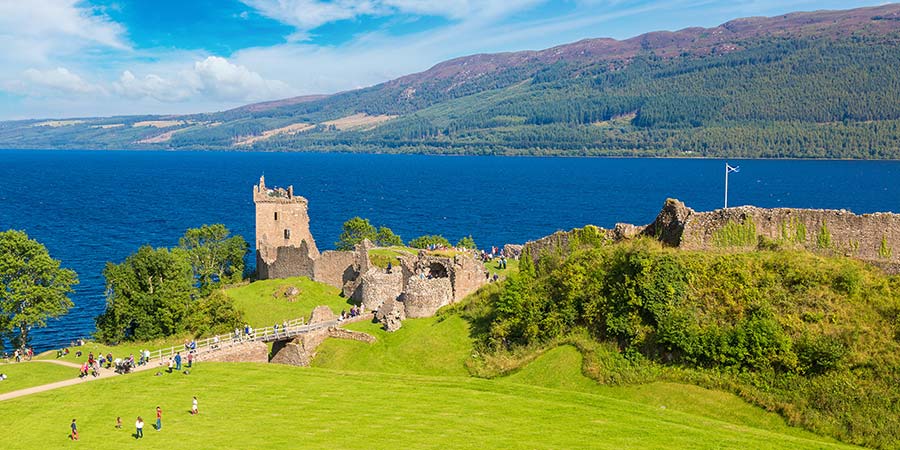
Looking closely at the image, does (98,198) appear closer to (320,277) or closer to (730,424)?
(320,277)

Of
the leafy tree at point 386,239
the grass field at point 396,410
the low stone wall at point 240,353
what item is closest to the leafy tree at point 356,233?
the leafy tree at point 386,239

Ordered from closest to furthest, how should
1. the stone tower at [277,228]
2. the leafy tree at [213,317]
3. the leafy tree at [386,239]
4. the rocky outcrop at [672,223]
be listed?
the rocky outcrop at [672,223], the leafy tree at [213,317], the stone tower at [277,228], the leafy tree at [386,239]

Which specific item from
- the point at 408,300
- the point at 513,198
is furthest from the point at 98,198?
the point at 408,300

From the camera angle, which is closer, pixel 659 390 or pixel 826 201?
pixel 659 390

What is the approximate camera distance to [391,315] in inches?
1853

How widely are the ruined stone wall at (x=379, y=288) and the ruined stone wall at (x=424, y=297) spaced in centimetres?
547

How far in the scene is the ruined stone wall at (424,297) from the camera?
161ft

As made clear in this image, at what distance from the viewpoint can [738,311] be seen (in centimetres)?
3203

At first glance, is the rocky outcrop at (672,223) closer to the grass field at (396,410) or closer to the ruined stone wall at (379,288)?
the grass field at (396,410)

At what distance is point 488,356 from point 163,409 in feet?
55.8

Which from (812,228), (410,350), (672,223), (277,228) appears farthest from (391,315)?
(277,228)

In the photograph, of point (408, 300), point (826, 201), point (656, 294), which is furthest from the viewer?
point (826, 201)

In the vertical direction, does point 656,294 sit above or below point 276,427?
above

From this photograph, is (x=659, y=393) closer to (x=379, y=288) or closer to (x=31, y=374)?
(x=379, y=288)
